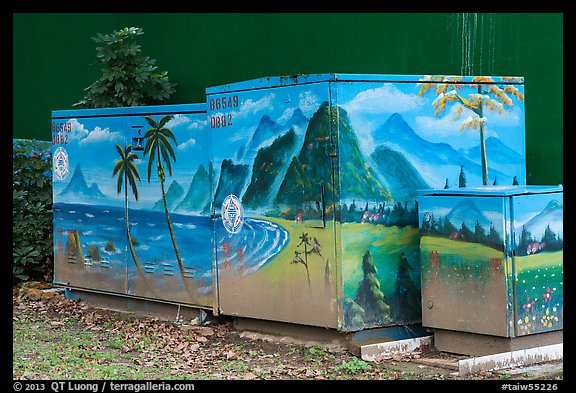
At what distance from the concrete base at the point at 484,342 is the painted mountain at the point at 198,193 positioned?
261 cm

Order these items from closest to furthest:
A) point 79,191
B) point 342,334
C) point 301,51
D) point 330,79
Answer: point 330,79 < point 342,334 < point 301,51 < point 79,191

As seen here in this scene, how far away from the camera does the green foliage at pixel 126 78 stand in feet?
38.2

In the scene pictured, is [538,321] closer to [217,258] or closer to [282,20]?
[217,258]

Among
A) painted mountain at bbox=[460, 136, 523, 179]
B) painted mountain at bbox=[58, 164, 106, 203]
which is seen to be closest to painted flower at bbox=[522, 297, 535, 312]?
painted mountain at bbox=[460, 136, 523, 179]

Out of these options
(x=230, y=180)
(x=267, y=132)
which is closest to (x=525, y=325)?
(x=267, y=132)

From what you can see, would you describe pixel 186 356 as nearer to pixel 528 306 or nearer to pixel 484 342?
pixel 484 342

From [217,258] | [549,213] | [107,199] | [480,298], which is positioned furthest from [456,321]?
[107,199]

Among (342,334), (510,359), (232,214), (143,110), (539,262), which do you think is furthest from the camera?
(143,110)

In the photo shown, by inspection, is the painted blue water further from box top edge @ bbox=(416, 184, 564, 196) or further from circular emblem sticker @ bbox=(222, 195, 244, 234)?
box top edge @ bbox=(416, 184, 564, 196)

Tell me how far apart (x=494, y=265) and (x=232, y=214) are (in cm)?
260

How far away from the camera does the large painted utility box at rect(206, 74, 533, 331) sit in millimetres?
7750

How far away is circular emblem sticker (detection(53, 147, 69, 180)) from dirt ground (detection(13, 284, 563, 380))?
1768mm

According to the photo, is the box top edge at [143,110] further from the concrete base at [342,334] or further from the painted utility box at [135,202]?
the concrete base at [342,334]

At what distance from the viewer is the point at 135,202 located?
9867 mm
